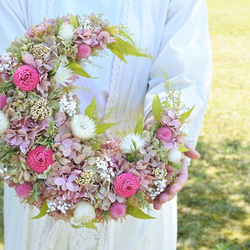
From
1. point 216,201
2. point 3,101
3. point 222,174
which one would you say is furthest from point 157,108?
point 222,174

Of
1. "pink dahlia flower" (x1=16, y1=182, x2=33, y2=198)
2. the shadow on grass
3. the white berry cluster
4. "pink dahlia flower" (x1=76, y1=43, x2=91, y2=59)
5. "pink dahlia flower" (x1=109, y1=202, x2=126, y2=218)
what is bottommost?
the shadow on grass

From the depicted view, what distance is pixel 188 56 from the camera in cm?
201

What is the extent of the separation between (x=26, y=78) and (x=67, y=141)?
25cm

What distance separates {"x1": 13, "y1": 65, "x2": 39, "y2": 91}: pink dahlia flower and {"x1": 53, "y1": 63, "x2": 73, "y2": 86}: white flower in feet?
0.24

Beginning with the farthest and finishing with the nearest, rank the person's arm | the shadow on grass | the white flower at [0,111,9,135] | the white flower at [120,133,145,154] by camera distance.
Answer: the shadow on grass < the person's arm < the white flower at [120,133,145,154] < the white flower at [0,111,9,135]

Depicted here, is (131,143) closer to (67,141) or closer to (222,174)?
(67,141)

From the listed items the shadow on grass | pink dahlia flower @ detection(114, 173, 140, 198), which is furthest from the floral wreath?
the shadow on grass

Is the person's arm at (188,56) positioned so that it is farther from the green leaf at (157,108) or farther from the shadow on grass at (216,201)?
the shadow on grass at (216,201)

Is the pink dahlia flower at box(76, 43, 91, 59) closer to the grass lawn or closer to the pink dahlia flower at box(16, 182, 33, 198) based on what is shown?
the pink dahlia flower at box(16, 182, 33, 198)

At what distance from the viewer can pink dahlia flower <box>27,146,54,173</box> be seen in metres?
1.50

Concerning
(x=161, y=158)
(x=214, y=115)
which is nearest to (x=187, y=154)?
(x=161, y=158)

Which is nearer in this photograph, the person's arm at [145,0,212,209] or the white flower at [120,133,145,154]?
the white flower at [120,133,145,154]

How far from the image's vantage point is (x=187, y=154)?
187 cm

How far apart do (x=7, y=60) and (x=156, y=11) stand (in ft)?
2.58
